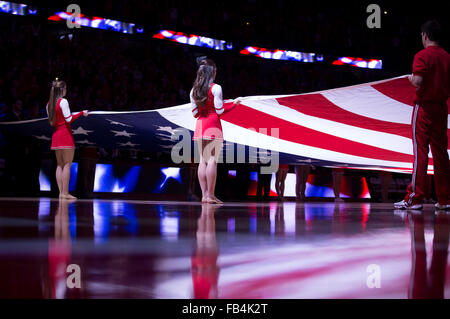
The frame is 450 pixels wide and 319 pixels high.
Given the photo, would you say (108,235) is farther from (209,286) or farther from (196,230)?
(209,286)

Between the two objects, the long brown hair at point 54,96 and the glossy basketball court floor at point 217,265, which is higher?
the long brown hair at point 54,96

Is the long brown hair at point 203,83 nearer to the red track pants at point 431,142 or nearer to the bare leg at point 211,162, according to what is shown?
the bare leg at point 211,162

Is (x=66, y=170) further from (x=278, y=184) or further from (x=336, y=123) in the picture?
(x=278, y=184)

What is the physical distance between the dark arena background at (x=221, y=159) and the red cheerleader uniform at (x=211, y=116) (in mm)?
586

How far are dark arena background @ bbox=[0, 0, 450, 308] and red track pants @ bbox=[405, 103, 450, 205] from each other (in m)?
0.27

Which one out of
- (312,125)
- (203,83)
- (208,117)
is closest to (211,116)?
(208,117)

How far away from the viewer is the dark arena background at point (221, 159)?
0.80 m

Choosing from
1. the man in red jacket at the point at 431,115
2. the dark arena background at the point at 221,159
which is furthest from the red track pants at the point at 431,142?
the dark arena background at the point at 221,159

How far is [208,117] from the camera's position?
408 centimetres

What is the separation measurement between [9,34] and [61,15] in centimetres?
139

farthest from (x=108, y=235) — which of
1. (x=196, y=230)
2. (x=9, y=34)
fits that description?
(x=9, y=34)

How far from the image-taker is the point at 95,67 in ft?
36.7

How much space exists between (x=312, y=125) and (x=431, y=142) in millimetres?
2161

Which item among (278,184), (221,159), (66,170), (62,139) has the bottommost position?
(278,184)
